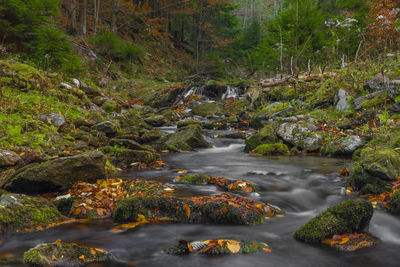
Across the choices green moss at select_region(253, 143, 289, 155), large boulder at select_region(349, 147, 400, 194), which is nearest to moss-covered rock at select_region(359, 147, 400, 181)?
large boulder at select_region(349, 147, 400, 194)

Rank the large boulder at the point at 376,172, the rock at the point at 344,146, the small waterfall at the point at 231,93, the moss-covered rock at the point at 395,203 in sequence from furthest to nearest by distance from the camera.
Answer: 1. the small waterfall at the point at 231,93
2. the rock at the point at 344,146
3. the large boulder at the point at 376,172
4. the moss-covered rock at the point at 395,203

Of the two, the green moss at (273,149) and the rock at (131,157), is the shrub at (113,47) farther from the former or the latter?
the green moss at (273,149)

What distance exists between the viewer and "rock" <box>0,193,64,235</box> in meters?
3.10

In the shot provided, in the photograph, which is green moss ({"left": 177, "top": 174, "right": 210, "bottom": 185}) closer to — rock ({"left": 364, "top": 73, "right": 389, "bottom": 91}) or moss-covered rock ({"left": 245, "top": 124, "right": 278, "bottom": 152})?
moss-covered rock ({"left": 245, "top": 124, "right": 278, "bottom": 152})

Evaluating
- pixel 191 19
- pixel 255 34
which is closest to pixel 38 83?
pixel 191 19

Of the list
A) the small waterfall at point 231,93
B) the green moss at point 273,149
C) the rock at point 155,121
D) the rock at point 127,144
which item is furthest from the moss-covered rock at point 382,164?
the small waterfall at point 231,93

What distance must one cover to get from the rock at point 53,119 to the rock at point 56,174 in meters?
3.98

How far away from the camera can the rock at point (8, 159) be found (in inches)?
179

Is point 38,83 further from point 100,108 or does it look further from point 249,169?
point 249,169

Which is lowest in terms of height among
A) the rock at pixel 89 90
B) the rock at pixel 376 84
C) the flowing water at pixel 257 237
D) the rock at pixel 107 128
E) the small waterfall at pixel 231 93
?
the flowing water at pixel 257 237

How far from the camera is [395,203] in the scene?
11.9ft

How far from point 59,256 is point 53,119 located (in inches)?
258

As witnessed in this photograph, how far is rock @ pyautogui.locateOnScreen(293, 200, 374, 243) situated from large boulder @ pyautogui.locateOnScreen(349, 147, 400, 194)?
1.39 meters

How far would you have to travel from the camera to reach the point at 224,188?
15.6ft
